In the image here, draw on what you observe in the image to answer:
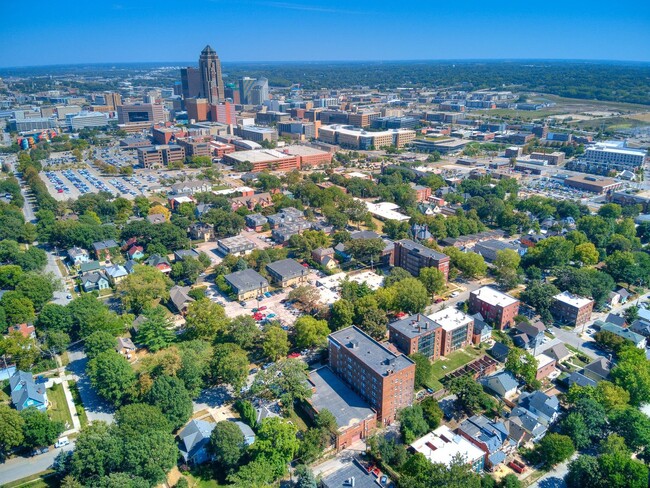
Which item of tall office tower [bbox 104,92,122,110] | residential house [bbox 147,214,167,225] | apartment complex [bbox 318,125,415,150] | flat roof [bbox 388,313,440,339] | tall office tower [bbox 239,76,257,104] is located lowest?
flat roof [bbox 388,313,440,339]

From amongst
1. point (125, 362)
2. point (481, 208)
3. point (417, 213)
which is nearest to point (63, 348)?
point (125, 362)

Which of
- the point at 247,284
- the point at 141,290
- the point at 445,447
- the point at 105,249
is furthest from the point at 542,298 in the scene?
the point at 105,249

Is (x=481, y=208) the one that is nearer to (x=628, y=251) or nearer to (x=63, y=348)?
(x=628, y=251)

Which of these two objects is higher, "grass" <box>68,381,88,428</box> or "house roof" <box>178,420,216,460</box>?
"house roof" <box>178,420,216,460</box>

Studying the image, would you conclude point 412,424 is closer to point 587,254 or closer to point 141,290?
point 141,290

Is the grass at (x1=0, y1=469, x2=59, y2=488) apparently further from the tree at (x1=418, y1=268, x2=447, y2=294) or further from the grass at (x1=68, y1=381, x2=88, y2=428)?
the tree at (x1=418, y1=268, x2=447, y2=294)

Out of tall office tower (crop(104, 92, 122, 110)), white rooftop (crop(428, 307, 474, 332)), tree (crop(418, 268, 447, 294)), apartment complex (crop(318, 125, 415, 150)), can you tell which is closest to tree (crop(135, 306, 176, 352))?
white rooftop (crop(428, 307, 474, 332))
